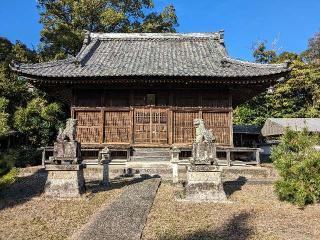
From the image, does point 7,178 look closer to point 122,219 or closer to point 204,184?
point 122,219

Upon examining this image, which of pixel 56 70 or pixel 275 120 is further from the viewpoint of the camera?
pixel 275 120

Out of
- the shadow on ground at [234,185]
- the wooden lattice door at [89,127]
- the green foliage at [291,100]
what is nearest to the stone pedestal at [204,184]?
the shadow on ground at [234,185]

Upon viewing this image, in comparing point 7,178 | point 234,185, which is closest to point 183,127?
point 234,185

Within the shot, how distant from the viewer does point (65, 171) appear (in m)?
10.9

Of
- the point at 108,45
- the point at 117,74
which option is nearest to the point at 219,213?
the point at 117,74

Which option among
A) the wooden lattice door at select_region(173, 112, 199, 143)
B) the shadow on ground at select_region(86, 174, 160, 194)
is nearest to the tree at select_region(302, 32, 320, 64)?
the wooden lattice door at select_region(173, 112, 199, 143)

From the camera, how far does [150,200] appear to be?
10.0 m

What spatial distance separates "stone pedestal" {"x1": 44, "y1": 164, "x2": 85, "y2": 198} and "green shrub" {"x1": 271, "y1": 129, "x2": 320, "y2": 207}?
650 cm

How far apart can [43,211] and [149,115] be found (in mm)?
10084

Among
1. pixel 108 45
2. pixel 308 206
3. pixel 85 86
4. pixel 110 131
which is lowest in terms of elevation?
pixel 308 206

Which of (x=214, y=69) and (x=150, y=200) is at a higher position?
(x=214, y=69)

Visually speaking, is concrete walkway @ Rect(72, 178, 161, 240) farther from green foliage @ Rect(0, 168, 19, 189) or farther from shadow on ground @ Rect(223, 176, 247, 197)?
green foliage @ Rect(0, 168, 19, 189)

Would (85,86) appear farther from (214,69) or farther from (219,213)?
(219,213)

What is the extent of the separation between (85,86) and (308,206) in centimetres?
1279
